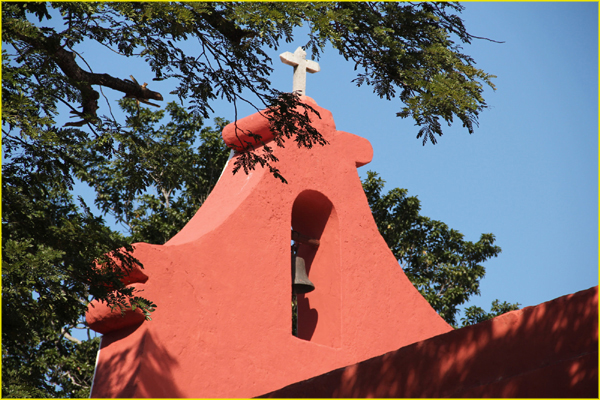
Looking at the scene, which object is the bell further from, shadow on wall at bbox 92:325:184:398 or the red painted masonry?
shadow on wall at bbox 92:325:184:398

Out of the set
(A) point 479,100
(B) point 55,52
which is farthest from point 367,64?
(B) point 55,52

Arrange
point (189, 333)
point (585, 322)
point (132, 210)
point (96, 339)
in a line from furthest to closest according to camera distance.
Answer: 1. point (132, 210)
2. point (96, 339)
3. point (189, 333)
4. point (585, 322)

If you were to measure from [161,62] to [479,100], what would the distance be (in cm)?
223

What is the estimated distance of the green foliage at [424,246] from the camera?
42.6 ft

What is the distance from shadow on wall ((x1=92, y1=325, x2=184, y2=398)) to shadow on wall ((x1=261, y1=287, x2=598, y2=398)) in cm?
161

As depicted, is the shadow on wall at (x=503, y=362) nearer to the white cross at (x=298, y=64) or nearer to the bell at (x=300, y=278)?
the bell at (x=300, y=278)

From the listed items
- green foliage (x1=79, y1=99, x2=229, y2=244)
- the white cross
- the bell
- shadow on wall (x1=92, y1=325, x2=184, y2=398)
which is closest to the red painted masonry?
shadow on wall (x1=92, y1=325, x2=184, y2=398)

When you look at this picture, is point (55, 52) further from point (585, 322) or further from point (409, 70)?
point (585, 322)

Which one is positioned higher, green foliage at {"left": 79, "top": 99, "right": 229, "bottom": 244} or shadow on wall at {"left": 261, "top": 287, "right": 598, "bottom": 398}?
green foliage at {"left": 79, "top": 99, "right": 229, "bottom": 244}

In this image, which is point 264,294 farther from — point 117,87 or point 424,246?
point 424,246

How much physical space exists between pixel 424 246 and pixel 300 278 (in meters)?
7.50

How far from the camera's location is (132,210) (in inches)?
484

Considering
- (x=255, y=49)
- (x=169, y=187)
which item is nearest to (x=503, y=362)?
(x=255, y=49)

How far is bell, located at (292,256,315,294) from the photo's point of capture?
6.32m
